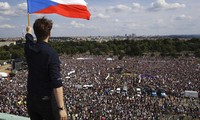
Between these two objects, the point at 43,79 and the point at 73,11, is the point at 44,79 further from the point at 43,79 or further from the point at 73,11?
the point at 73,11

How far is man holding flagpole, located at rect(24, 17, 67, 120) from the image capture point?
90.7 inches

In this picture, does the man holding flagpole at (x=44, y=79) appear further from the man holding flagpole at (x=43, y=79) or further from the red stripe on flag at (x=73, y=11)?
the red stripe on flag at (x=73, y=11)

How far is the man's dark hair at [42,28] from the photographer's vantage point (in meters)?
2.46

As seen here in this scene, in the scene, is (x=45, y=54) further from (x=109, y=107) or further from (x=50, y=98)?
(x=109, y=107)

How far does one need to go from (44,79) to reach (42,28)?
0.43 meters

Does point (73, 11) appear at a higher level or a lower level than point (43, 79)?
higher

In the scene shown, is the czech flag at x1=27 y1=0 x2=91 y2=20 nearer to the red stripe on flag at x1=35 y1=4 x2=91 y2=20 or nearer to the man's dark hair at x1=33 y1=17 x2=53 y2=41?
the red stripe on flag at x1=35 y1=4 x2=91 y2=20

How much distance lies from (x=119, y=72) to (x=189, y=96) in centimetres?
2033

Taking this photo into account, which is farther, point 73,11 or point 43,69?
point 73,11

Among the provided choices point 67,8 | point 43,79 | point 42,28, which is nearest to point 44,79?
point 43,79

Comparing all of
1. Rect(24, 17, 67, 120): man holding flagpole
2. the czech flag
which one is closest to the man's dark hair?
Rect(24, 17, 67, 120): man holding flagpole

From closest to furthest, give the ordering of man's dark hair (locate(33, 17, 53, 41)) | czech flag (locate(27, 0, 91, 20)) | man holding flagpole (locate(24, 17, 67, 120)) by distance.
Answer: man holding flagpole (locate(24, 17, 67, 120)) < man's dark hair (locate(33, 17, 53, 41)) < czech flag (locate(27, 0, 91, 20))

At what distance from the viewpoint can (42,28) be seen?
2465 millimetres

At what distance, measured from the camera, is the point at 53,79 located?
2.31 meters
